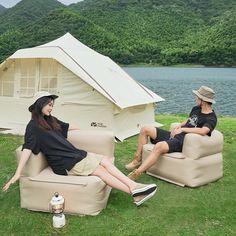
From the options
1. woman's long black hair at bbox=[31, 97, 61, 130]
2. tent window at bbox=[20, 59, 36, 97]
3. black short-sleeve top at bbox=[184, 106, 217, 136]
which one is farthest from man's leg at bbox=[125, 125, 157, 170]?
tent window at bbox=[20, 59, 36, 97]

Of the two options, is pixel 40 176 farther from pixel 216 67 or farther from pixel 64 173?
pixel 216 67

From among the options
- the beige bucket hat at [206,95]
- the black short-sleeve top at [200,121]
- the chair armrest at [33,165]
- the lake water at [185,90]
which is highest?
the beige bucket hat at [206,95]

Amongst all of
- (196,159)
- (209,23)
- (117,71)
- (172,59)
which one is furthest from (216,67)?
(196,159)

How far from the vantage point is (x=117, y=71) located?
819cm

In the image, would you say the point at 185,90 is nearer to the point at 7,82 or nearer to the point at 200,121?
the point at 7,82

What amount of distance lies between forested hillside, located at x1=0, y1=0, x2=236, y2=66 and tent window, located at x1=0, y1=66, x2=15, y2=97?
42.1m

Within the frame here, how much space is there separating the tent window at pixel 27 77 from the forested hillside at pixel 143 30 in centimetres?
4249

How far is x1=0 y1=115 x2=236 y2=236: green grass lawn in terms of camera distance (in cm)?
317

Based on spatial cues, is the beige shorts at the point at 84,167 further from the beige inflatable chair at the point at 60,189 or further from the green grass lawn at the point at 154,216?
the green grass lawn at the point at 154,216

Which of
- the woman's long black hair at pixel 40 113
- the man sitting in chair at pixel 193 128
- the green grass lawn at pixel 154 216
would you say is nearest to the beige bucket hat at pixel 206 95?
the man sitting in chair at pixel 193 128

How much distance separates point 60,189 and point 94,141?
814mm

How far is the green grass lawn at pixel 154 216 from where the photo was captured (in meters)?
3.17

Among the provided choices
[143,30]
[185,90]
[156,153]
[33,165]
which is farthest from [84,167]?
[143,30]

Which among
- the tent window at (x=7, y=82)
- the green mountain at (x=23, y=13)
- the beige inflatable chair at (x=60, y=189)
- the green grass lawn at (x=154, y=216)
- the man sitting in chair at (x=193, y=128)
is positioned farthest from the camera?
the green mountain at (x=23, y=13)
